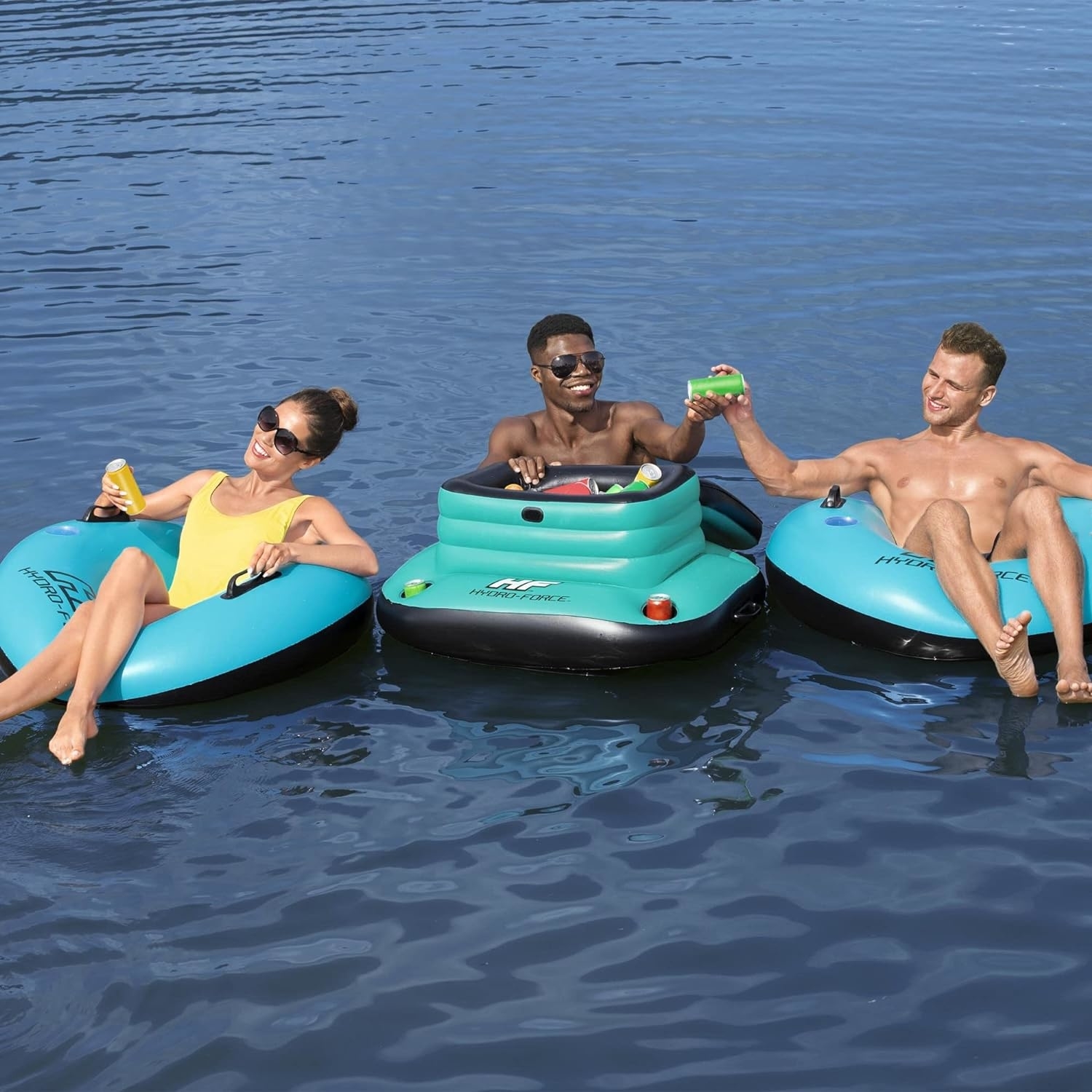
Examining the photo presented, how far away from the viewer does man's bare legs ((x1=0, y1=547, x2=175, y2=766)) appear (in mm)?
5516

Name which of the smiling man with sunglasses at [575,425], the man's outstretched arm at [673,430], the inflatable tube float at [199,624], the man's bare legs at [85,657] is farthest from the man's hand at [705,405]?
the man's bare legs at [85,657]

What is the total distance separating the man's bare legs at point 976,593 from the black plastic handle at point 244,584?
8.32 ft

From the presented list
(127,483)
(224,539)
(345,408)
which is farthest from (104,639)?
(345,408)

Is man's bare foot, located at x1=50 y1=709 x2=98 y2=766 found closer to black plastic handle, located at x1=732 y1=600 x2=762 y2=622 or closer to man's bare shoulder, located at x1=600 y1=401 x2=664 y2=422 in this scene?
black plastic handle, located at x1=732 y1=600 x2=762 y2=622

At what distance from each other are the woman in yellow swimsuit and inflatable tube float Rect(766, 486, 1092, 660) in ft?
5.61

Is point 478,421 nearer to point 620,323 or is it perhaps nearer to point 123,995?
point 620,323

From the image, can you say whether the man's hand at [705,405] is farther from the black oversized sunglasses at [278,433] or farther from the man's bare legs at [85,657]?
the man's bare legs at [85,657]

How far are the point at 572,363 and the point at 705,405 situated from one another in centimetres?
69

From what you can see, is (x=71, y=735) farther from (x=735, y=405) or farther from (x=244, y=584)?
(x=735, y=405)

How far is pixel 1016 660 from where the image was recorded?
5.59 meters

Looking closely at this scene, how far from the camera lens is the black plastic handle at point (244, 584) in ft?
19.7

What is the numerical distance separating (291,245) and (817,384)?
4913mm

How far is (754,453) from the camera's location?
6340 millimetres

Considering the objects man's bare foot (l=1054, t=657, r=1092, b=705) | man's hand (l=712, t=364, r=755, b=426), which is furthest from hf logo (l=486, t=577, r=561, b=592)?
man's bare foot (l=1054, t=657, r=1092, b=705)
